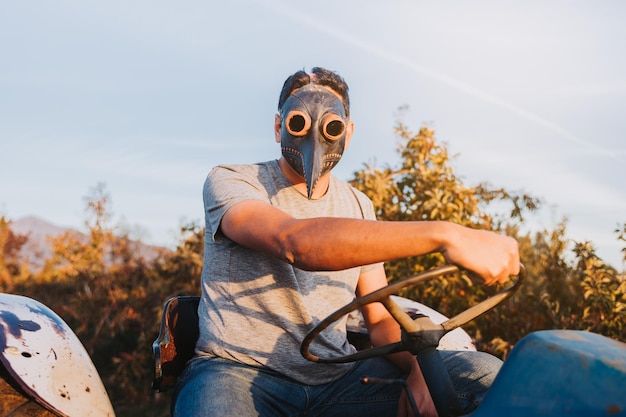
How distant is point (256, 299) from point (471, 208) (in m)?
3.33

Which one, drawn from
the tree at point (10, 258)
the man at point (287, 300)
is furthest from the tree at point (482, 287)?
the tree at point (10, 258)

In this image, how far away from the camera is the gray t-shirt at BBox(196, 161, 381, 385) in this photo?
2.56 m

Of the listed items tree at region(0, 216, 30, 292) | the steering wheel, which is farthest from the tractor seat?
tree at region(0, 216, 30, 292)

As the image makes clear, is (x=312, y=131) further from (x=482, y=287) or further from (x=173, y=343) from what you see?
(x=482, y=287)

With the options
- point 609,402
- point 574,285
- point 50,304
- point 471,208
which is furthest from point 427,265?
point 50,304

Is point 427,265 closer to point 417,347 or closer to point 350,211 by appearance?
point 350,211

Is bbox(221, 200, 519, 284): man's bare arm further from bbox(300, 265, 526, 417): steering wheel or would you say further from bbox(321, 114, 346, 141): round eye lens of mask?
bbox(321, 114, 346, 141): round eye lens of mask

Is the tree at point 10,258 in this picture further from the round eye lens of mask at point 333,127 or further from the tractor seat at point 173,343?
the round eye lens of mask at point 333,127

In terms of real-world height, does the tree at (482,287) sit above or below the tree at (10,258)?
above

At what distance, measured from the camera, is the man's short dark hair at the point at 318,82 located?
9.50ft

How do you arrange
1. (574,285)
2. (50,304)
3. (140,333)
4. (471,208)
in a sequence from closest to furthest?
(574,285) → (471,208) → (140,333) → (50,304)

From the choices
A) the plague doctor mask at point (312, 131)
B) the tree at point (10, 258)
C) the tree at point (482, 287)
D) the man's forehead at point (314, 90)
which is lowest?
the tree at point (10, 258)

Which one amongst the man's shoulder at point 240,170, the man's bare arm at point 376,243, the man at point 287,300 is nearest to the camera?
the man's bare arm at point 376,243

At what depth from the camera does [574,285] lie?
5184mm
